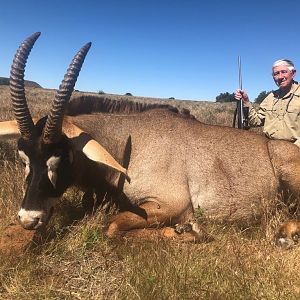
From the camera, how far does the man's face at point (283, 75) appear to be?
22.4 feet

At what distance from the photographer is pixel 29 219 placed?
427cm

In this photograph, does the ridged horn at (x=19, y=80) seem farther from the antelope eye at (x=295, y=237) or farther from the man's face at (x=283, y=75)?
the man's face at (x=283, y=75)

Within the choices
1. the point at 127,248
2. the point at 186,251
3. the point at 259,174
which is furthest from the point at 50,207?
the point at 259,174

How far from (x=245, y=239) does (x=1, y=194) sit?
124 inches

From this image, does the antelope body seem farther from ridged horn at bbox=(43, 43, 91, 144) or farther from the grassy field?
the grassy field

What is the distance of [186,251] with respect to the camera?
14.0 ft

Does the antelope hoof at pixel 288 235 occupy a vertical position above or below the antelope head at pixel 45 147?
below

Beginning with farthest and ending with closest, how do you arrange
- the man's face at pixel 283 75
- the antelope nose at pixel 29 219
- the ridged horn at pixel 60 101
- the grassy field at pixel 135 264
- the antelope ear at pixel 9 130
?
the man's face at pixel 283 75 < the antelope ear at pixel 9 130 < the ridged horn at pixel 60 101 < the antelope nose at pixel 29 219 < the grassy field at pixel 135 264

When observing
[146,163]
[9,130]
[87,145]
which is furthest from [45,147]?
[146,163]

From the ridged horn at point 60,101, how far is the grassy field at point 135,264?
1017 millimetres

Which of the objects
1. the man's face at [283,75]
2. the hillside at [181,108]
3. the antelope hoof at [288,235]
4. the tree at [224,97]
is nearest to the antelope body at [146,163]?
the antelope hoof at [288,235]

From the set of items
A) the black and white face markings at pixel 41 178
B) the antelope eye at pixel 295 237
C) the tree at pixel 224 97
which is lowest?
the antelope eye at pixel 295 237

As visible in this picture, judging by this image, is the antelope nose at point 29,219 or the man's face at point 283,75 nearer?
the antelope nose at point 29,219

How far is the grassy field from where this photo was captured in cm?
345
